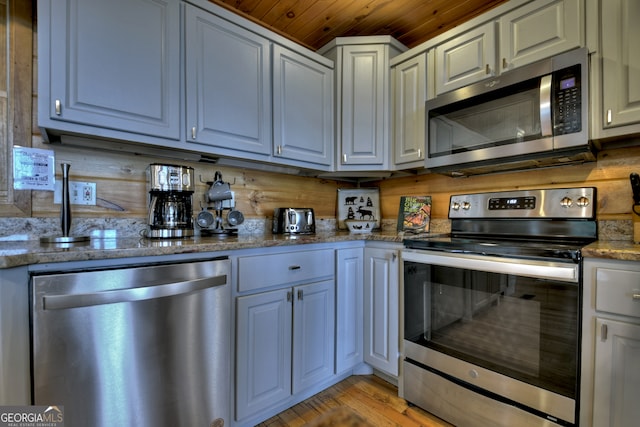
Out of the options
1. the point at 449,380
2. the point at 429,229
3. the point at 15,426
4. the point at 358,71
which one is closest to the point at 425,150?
the point at 429,229

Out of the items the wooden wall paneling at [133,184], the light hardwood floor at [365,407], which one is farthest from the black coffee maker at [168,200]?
the light hardwood floor at [365,407]

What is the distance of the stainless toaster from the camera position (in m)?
1.89

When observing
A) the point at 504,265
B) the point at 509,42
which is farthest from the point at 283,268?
the point at 509,42

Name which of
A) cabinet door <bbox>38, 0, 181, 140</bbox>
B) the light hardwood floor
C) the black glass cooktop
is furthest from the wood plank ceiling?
the light hardwood floor

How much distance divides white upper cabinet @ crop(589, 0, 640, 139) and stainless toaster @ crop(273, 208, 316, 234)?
5.01ft

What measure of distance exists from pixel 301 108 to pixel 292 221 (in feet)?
2.47

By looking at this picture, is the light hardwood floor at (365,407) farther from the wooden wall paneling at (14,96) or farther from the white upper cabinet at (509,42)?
the white upper cabinet at (509,42)

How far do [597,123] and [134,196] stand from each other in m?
2.25

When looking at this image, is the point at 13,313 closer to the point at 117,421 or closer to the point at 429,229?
the point at 117,421

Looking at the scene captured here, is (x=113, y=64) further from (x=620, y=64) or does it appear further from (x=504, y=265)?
(x=620, y=64)

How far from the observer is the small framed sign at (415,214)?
6.90 ft

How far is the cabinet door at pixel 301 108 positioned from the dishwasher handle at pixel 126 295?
3.17ft

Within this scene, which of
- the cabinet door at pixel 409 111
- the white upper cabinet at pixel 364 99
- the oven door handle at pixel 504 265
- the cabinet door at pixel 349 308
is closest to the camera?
the oven door handle at pixel 504 265

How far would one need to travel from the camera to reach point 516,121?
1457 mm
